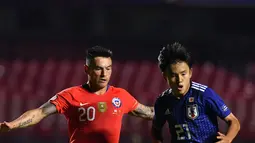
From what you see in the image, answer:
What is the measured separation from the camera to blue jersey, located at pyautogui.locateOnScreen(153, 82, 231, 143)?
6.99 m

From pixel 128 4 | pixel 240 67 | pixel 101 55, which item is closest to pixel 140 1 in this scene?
pixel 128 4

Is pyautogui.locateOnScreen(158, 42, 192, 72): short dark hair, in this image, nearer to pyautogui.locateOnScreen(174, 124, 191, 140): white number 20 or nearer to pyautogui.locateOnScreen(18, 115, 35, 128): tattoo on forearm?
pyautogui.locateOnScreen(174, 124, 191, 140): white number 20

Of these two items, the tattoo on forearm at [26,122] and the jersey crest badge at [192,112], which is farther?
the tattoo on forearm at [26,122]

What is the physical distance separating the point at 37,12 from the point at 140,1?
3757 millimetres

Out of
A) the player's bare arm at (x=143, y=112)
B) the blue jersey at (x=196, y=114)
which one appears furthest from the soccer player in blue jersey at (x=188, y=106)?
the player's bare arm at (x=143, y=112)

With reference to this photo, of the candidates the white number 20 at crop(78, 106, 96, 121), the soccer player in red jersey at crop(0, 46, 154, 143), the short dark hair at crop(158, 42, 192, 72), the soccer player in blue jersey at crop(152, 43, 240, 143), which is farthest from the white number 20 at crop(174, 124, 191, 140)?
the white number 20 at crop(78, 106, 96, 121)

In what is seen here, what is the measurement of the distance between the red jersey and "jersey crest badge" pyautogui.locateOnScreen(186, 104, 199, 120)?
1.04 meters

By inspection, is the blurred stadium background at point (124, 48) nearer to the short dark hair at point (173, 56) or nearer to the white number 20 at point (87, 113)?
the white number 20 at point (87, 113)

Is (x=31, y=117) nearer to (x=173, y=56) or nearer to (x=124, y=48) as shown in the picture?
(x=173, y=56)

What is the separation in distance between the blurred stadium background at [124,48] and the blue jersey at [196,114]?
24.2 ft

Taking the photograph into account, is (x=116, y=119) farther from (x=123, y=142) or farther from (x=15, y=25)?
(x=15, y=25)

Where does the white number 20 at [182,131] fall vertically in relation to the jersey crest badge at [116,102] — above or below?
below

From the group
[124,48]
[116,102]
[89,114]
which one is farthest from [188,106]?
[124,48]

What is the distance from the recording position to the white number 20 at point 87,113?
777cm
